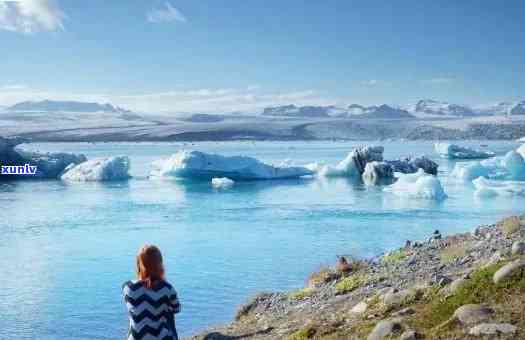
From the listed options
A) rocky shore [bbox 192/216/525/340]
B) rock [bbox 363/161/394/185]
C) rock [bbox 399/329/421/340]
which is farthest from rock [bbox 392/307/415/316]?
rock [bbox 363/161/394/185]

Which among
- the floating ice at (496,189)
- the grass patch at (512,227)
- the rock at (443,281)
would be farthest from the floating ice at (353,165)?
the rock at (443,281)

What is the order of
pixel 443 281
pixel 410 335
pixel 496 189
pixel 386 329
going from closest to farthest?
pixel 410 335 < pixel 386 329 < pixel 443 281 < pixel 496 189

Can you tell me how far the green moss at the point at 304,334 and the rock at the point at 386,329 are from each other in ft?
3.10

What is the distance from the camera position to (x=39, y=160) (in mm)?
40500

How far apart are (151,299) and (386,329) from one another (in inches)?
74.5

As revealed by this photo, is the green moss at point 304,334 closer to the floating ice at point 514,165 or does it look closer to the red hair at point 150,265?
the red hair at point 150,265

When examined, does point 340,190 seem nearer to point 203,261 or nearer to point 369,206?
point 369,206

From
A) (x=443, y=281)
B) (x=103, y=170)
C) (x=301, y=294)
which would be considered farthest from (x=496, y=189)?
(x=443, y=281)

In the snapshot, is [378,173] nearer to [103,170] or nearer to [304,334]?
[103,170]

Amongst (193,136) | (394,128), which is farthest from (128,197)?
(394,128)

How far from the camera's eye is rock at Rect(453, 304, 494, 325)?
481 centimetres

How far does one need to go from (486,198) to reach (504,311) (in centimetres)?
2195

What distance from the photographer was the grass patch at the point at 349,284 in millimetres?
8781

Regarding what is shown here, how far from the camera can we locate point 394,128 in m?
117
